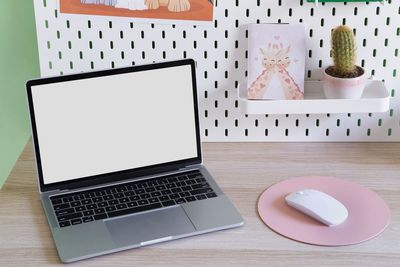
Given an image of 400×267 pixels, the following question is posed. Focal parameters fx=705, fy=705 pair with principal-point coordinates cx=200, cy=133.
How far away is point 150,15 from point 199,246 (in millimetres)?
503

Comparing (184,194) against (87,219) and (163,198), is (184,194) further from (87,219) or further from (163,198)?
(87,219)

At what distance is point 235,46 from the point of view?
144 cm

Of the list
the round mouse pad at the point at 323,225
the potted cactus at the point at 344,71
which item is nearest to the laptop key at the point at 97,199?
the round mouse pad at the point at 323,225

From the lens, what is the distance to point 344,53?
135 cm

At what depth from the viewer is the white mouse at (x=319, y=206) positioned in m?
1.20

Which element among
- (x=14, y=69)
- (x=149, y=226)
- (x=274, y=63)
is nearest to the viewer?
(x=149, y=226)

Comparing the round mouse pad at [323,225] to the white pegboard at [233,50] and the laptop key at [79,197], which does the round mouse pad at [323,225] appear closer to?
the white pegboard at [233,50]

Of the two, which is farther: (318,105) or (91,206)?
(318,105)

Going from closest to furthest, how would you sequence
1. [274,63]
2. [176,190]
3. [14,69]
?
[176,190] < [274,63] < [14,69]

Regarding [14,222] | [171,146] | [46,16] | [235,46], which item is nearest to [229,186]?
Result: [171,146]

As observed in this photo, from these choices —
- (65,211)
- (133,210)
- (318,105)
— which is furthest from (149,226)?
(318,105)

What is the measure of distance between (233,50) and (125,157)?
32 centimetres

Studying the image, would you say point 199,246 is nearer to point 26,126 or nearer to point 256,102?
point 256,102

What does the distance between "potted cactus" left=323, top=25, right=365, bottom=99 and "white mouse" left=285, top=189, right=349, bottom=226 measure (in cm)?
23
